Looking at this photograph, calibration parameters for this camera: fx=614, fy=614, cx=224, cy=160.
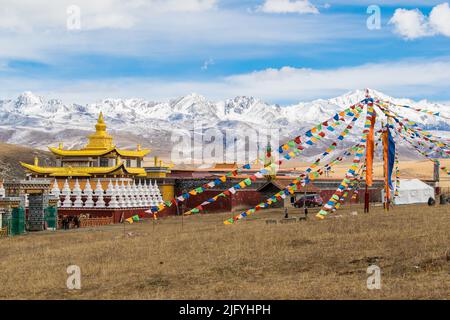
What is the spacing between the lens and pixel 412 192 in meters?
57.7

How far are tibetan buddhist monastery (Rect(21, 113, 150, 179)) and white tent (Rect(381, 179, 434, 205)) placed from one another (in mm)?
23818

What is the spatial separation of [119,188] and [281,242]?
27653 millimetres

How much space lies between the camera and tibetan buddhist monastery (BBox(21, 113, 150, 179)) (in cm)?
5309

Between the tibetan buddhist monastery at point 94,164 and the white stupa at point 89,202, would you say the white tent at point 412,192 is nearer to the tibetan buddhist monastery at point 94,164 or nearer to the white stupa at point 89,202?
the tibetan buddhist monastery at point 94,164

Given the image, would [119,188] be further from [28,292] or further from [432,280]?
[432,280]

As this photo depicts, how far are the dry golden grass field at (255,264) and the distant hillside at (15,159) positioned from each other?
362ft

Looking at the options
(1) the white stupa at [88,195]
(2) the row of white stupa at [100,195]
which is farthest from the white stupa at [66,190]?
(1) the white stupa at [88,195]

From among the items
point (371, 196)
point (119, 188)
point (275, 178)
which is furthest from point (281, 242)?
point (371, 196)

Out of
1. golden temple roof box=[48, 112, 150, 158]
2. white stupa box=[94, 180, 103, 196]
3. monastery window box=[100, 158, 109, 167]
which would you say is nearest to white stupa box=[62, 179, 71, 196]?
white stupa box=[94, 180, 103, 196]

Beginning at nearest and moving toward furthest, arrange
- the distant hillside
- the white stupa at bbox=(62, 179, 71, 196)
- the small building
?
the white stupa at bbox=(62, 179, 71, 196) < the small building < the distant hillside

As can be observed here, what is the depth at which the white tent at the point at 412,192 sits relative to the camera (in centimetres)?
5597

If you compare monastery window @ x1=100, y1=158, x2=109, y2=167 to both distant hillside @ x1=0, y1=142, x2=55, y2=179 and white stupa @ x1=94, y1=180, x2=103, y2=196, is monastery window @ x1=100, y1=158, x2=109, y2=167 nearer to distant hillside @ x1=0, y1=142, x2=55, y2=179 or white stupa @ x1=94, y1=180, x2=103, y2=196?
white stupa @ x1=94, y1=180, x2=103, y2=196

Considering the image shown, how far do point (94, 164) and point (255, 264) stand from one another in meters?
37.5
